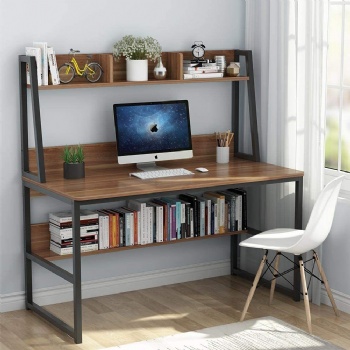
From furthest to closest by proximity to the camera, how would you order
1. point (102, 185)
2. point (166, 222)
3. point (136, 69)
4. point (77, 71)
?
1. point (166, 222)
2. point (136, 69)
3. point (77, 71)
4. point (102, 185)

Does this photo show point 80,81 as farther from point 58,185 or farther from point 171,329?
point 171,329

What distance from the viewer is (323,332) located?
4234 millimetres

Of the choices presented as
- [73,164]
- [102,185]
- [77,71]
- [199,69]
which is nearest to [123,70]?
[77,71]

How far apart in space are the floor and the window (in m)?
0.78

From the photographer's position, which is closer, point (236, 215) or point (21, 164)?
point (21, 164)

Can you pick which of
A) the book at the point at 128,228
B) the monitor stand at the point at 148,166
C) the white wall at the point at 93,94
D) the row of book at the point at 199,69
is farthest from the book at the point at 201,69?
the book at the point at 128,228

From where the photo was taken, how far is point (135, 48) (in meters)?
4.57

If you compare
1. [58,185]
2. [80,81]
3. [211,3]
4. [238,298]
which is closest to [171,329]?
[238,298]

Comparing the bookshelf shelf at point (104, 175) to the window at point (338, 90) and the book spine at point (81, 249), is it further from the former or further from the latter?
the window at point (338, 90)

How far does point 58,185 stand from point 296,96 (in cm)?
146

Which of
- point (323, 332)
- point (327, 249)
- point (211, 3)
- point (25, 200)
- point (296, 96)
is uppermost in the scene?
point (211, 3)

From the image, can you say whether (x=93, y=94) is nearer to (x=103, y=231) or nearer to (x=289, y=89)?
(x=103, y=231)

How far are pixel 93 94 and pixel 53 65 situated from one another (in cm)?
40

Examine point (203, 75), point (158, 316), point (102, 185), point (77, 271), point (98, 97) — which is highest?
point (203, 75)
